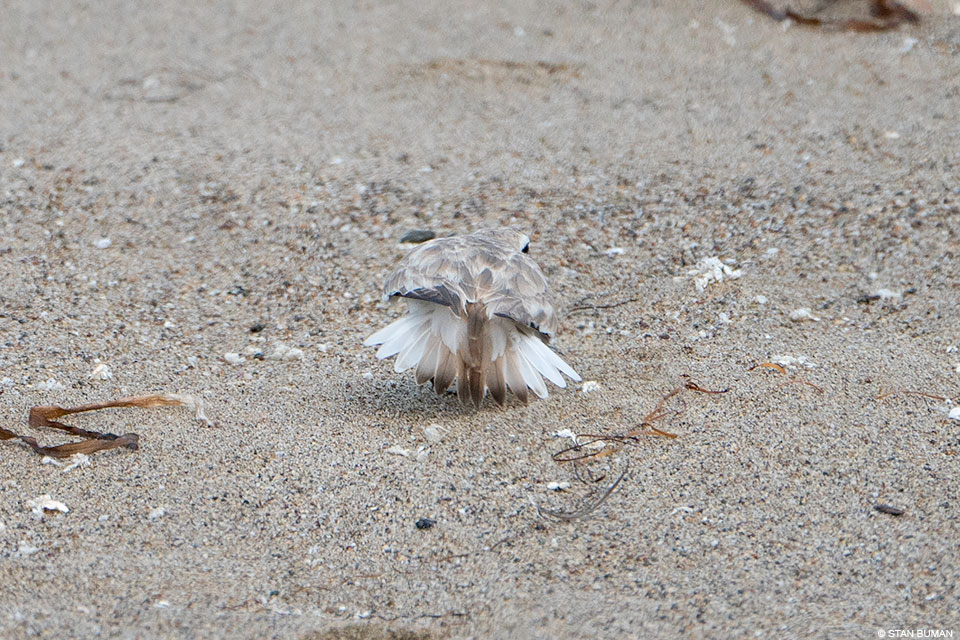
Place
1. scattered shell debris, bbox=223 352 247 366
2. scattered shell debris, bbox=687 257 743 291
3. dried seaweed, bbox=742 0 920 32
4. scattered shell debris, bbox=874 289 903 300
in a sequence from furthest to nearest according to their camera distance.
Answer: dried seaweed, bbox=742 0 920 32
scattered shell debris, bbox=687 257 743 291
scattered shell debris, bbox=874 289 903 300
scattered shell debris, bbox=223 352 247 366

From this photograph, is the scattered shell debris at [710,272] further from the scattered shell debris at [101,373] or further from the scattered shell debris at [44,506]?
the scattered shell debris at [44,506]

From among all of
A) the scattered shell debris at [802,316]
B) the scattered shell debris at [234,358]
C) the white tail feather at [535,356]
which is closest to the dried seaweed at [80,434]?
the scattered shell debris at [234,358]

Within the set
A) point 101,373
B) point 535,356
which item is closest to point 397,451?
point 535,356

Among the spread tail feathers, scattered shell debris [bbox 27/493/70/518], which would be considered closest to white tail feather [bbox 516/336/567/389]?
→ the spread tail feathers

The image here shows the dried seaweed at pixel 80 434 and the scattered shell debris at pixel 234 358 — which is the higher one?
the dried seaweed at pixel 80 434

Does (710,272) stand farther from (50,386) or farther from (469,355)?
(50,386)

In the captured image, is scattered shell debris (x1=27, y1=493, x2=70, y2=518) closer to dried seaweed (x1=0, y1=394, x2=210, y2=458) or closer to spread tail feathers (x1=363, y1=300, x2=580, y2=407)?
dried seaweed (x1=0, y1=394, x2=210, y2=458)
